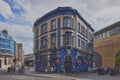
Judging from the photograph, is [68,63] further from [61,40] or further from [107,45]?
[107,45]

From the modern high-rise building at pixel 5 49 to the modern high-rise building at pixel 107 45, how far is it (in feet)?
90.1

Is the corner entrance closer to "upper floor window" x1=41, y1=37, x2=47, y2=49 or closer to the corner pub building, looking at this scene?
the corner pub building

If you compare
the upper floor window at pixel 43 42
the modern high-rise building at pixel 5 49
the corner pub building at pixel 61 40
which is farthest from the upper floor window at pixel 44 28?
the modern high-rise building at pixel 5 49

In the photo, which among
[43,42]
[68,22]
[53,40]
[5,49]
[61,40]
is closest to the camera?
[61,40]

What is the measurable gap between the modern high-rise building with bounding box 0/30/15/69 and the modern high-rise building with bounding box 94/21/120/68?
2746 centimetres

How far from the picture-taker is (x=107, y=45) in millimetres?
61812

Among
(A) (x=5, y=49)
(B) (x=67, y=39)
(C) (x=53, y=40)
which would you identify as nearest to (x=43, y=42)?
(C) (x=53, y=40)

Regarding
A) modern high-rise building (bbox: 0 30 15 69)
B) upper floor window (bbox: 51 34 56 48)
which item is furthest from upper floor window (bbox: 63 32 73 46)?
modern high-rise building (bbox: 0 30 15 69)

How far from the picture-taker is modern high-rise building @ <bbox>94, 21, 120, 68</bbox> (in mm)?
57825

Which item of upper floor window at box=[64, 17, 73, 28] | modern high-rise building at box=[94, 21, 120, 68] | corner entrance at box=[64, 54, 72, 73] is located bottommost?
corner entrance at box=[64, 54, 72, 73]

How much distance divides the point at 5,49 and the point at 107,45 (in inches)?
1277

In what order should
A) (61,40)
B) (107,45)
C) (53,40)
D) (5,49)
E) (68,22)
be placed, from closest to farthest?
(61,40) < (68,22) < (53,40) < (107,45) < (5,49)

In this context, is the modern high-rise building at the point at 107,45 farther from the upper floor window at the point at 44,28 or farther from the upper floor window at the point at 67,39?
the upper floor window at the point at 44,28

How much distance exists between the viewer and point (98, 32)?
A: 231 ft
